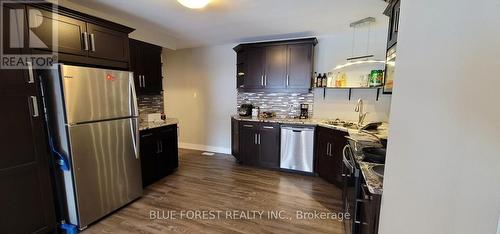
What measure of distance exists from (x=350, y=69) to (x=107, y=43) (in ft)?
11.4

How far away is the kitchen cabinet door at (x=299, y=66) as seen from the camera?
3504 mm

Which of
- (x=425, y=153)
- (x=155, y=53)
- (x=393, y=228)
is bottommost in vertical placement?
(x=393, y=228)

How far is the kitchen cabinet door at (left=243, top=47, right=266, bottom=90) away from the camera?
3.80m

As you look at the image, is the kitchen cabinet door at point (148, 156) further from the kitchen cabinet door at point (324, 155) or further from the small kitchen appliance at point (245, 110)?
the kitchen cabinet door at point (324, 155)

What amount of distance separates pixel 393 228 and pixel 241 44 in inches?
143

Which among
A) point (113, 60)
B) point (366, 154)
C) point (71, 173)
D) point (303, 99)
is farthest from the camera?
point (303, 99)

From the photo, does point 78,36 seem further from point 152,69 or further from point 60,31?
point 152,69

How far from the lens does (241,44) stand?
3.94 metres

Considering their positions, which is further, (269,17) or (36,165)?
(269,17)

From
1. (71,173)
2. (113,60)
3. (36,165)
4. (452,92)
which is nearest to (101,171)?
(71,173)

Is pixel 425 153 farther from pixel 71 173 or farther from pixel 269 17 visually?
pixel 71 173

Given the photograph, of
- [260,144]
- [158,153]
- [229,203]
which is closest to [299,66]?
[260,144]

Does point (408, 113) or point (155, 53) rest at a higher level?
point (155, 53)

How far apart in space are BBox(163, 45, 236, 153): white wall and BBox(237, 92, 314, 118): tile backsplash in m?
0.37
